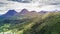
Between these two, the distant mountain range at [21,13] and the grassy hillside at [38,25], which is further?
the distant mountain range at [21,13]

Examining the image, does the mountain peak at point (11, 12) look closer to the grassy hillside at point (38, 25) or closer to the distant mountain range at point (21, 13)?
the distant mountain range at point (21, 13)

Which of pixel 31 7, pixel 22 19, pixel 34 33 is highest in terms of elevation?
pixel 31 7

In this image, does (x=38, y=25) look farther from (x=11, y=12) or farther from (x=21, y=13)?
(x=11, y=12)

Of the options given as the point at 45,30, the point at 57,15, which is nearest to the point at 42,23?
the point at 45,30

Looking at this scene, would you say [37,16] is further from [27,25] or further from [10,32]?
[10,32]

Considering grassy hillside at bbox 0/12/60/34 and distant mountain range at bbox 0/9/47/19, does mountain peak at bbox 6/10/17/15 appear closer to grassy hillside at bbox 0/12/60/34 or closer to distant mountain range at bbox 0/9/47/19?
distant mountain range at bbox 0/9/47/19

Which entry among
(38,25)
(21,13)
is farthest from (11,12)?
(38,25)

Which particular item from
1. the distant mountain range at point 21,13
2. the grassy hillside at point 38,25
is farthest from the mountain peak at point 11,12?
the grassy hillside at point 38,25

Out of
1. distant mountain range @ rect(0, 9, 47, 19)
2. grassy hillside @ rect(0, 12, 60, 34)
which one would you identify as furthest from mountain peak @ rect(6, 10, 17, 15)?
grassy hillside @ rect(0, 12, 60, 34)
